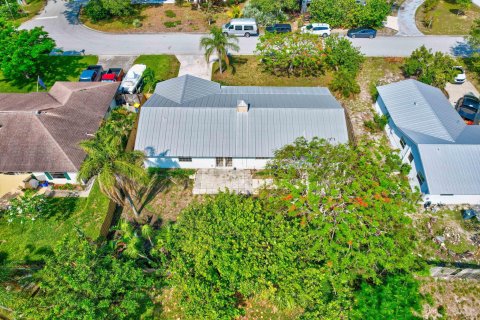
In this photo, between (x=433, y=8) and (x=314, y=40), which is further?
(x=433, y=8)

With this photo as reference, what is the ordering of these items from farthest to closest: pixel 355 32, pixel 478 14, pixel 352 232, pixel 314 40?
pixel 478 14, pixel 355 32, pixel 314 40, pixel 352 232

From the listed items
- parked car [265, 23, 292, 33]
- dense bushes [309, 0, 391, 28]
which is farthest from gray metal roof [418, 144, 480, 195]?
dense bushes [309, 0, 391, 28]

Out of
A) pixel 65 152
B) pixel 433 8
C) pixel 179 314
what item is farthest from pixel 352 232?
pixel 433 8

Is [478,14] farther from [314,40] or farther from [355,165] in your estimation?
[355,165]

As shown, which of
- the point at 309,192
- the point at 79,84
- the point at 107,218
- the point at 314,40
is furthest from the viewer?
the point at 314,40

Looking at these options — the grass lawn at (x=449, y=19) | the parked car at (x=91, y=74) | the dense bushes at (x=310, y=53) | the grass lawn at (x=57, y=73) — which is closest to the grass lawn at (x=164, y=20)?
the grass lawn at (x=57, y=73)

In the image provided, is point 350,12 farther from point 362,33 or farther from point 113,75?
point 113,75
